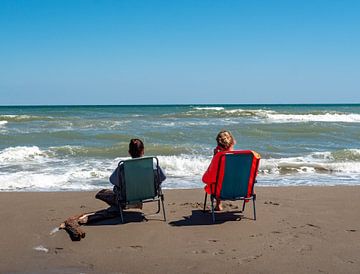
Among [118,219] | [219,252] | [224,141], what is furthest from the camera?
[224,141]

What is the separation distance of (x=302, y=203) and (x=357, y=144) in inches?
411

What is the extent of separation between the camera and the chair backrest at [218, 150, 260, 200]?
5.68m

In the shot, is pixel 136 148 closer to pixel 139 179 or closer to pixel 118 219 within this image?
pixel 139 179

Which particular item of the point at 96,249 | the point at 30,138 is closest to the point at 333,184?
the point at 96,249

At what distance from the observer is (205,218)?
5922 millimetres

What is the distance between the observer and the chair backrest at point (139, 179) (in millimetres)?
5711

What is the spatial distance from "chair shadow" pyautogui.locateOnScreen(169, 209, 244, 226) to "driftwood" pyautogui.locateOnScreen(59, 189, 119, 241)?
79 centimetres

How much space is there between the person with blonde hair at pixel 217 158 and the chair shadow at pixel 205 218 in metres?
0.20

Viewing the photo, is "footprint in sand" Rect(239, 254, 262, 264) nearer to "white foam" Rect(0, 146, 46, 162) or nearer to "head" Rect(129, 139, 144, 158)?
"head" Rect(129, 139, 144, 158)

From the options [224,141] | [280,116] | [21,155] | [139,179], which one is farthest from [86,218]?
[280,116]

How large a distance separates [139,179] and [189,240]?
46.1 inches

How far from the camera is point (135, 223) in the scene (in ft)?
18.6

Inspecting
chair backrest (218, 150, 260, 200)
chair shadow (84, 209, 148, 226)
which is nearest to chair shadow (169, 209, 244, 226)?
chair backrest (218, 150, 260, 200)

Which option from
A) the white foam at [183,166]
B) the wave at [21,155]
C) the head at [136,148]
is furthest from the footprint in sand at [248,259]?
the wave at [21,155]
